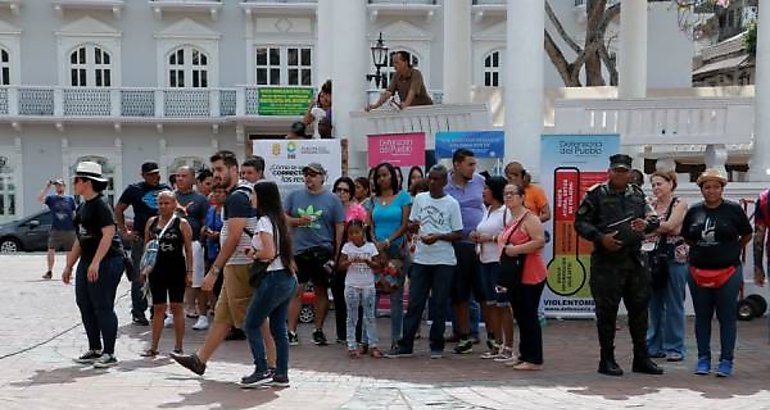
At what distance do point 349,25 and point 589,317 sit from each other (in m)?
5.04

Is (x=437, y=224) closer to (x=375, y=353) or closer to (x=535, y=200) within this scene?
(x=375, y=353)

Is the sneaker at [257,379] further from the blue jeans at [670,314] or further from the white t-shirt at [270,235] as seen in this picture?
the blue jeans at [670,314]

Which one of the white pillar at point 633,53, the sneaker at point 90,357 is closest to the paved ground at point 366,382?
the sneaker at point 90,357

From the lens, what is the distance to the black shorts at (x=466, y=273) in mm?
8906

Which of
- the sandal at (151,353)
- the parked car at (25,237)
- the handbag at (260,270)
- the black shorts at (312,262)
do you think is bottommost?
the parked car at (25,237)

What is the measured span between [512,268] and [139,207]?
14.6 ft

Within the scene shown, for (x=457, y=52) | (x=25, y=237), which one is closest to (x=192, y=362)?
(x=457, y=52)

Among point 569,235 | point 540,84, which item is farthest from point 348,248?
point 540,84

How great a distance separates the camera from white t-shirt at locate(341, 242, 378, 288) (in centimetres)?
865

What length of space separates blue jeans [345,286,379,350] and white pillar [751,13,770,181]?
5706mm

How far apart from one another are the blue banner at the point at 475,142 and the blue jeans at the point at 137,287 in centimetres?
A: 376

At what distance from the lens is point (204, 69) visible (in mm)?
32594

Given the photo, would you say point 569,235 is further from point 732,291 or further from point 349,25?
point 349,25

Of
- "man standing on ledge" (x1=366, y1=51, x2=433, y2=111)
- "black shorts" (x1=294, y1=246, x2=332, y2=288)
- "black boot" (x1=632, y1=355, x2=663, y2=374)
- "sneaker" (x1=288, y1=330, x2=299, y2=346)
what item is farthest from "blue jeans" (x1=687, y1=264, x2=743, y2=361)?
"man standing on ledge" (x1=366, y1=51, x2=433, y2=111)
